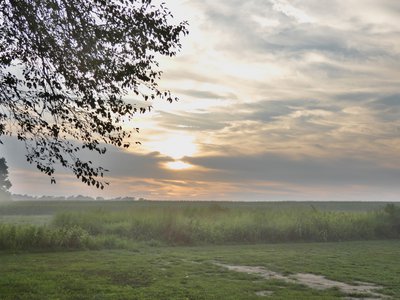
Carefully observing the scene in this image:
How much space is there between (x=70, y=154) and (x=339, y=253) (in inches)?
890

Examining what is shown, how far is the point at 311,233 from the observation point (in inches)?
1626

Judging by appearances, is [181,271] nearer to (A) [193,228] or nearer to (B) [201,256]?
(B) [201,256]

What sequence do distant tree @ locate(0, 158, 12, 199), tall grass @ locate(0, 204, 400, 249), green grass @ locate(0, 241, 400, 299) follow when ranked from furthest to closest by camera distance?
1. distant tree @ locate(0, 158, 12, 199)
2. tall grass @ locate(0, 204, 400, 249)
3. green grass @ locate(0, 241, 400, 299)

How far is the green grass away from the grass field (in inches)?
1.9

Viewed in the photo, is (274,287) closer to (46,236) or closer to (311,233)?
(46,236)

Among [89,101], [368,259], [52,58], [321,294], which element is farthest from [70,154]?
[368,259]

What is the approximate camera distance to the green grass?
16580mm

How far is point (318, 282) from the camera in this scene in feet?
65.2

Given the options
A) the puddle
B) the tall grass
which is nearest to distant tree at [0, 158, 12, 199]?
the tall grass

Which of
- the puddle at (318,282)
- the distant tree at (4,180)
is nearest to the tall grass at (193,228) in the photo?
the puddle at (318,282)

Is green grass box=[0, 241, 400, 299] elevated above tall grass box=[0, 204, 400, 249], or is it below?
below

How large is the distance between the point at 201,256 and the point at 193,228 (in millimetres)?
9026

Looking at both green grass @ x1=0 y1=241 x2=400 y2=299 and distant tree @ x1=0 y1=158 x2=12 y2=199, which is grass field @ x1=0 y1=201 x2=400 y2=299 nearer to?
green grass @ x1=0 y1=241 x2=400 y2=299

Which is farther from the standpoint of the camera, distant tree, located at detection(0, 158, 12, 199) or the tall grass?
distant tree, located at detection(0, 158, 12, 199)
